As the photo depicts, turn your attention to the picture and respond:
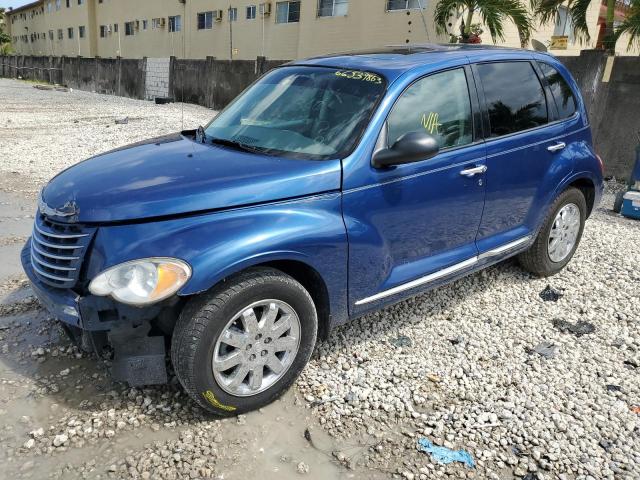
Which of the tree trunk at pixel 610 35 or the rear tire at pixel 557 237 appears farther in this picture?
the tree trunk at pixel 610 35

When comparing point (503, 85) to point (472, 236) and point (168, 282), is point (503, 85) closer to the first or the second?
point (472, 236)

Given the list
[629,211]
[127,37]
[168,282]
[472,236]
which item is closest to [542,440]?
[472,236]

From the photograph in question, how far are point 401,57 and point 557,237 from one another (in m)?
2.24

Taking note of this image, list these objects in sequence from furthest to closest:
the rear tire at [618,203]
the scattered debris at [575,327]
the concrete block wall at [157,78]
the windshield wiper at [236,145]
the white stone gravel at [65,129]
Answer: the concrete block wall at [157,78], the white stone gravel at [65,129], the rear tire at [618,203], the scattered debris at [575,327], the windshield wiper at [236,145]

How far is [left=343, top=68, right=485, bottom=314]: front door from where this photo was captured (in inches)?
121

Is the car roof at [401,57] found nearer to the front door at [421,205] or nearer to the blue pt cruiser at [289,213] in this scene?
the blue pt cruiser at [289,213]

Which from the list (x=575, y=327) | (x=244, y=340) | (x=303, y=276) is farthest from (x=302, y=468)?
(x=575, y=327)

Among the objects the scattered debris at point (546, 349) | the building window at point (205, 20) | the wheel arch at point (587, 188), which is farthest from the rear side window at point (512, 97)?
the building window at point (205, 20)

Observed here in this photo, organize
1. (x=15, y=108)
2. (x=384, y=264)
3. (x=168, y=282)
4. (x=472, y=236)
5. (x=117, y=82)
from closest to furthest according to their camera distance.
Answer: (x=168, y=282), (x=384, y=264), (x=472, y=236), (x=15, y=108), (x=117, y=82)

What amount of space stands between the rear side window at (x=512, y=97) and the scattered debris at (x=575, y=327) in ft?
4.94

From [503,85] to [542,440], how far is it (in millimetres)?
2495

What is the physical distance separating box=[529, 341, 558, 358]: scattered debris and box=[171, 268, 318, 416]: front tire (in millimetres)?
1678

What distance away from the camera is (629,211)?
682 cm

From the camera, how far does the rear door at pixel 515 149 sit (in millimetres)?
3748
